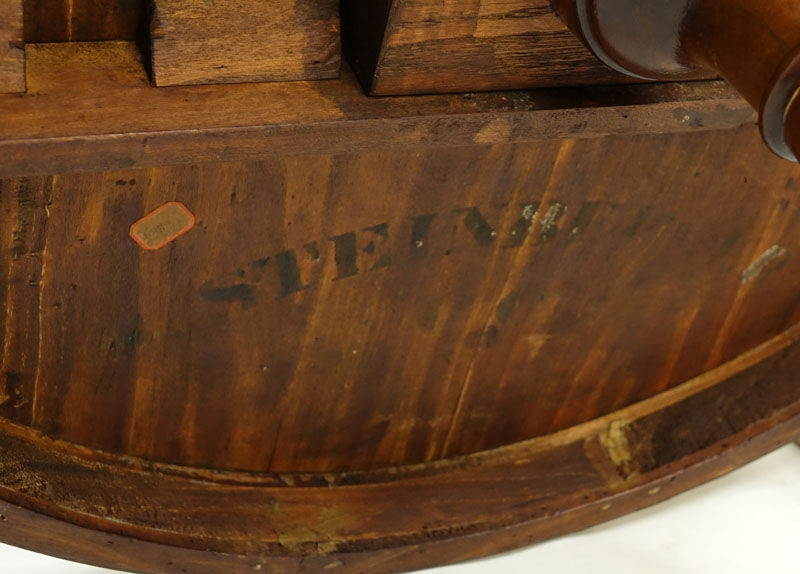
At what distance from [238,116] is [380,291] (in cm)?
42

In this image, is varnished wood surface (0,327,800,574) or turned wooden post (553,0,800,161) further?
varnished wood surface (0,327,800,574)

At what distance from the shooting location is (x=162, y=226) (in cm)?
122

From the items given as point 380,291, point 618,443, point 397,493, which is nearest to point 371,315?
point 380,291

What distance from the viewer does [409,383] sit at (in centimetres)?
158

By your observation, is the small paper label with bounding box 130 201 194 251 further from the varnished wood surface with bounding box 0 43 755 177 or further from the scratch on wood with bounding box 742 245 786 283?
the scratch on wood with bounding box 742 245 786 283

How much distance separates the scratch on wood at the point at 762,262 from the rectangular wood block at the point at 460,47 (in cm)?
65

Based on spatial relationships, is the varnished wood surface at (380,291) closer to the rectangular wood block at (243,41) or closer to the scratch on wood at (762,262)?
the scratch on wood at (762,262)

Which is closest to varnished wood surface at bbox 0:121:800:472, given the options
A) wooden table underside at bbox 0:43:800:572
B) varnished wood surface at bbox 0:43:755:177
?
wooden table underside at bbox 0:43:800:572

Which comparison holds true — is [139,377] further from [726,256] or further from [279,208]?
[726,256]

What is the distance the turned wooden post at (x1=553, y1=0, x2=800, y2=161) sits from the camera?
88 centimetres

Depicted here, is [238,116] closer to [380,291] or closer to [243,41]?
[243,41]

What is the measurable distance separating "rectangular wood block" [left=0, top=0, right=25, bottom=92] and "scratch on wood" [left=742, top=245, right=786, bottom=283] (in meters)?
1.10

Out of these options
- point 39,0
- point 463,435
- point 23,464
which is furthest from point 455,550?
point 39,0

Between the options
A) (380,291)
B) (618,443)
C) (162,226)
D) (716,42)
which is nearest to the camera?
(716,42)
